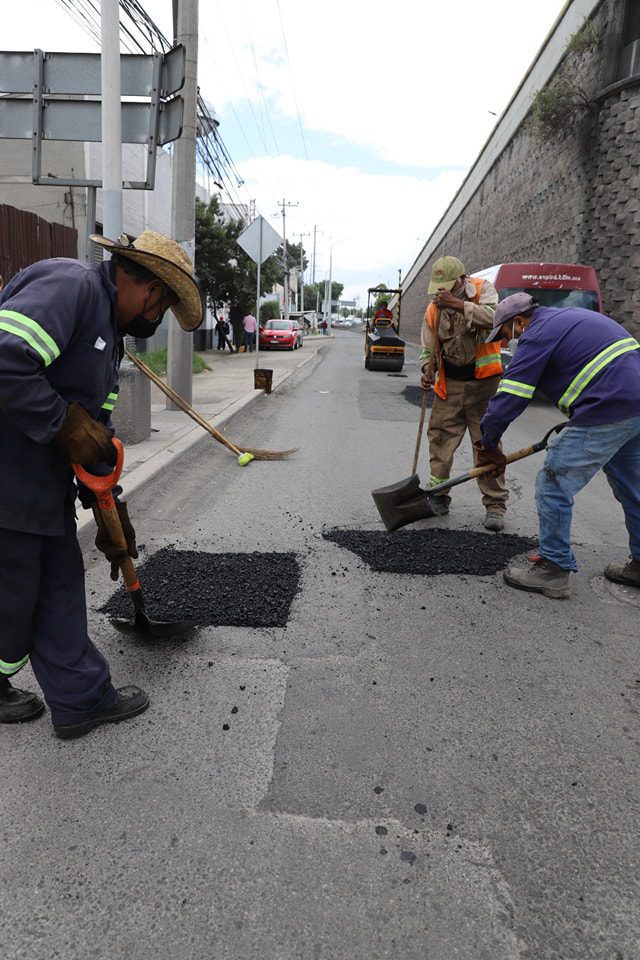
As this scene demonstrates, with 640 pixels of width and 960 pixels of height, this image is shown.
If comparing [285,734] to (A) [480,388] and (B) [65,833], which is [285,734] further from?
(A) [480,388]

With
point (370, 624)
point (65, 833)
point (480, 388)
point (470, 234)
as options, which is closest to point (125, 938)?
point (65, 833)

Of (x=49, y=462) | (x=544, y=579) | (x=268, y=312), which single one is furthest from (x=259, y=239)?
(x=268, y=312)

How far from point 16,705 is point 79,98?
567 cm

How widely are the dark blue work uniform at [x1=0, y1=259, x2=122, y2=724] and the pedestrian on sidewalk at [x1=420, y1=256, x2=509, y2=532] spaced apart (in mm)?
3053

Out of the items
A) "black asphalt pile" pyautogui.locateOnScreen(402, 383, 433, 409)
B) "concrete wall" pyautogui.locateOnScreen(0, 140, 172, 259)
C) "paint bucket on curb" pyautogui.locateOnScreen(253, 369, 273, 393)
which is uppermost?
"concrete wall" pyautogui.locateOnScreen(0, 140, 172, 259)

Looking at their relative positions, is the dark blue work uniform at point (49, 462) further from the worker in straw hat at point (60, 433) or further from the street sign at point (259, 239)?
the street sign at point (259, 239)

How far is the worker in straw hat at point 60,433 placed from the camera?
194cm

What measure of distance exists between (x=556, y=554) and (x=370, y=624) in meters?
1.20

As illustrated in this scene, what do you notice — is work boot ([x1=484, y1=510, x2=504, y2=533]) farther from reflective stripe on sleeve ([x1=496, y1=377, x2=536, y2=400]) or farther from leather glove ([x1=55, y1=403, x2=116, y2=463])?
leather glove ([x1=55, y1=403, x2=116, y2=463])

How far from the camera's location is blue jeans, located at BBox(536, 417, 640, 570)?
3.55 m

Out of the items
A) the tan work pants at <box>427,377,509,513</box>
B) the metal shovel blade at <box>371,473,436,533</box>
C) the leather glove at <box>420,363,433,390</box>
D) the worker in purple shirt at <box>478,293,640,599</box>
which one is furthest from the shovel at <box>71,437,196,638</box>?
the leather glove at <box>420,363,433,390</box>

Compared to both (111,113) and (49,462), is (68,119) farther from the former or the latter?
(49,462)

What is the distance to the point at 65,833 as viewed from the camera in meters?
1.96

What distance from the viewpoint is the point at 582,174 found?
14945 millimetres
